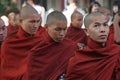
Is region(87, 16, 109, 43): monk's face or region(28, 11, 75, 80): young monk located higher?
region(87, 16, 109, 43): monk's face

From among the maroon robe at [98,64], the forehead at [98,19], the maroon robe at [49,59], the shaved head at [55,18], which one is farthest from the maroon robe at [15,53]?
the maroon robe at [98,64]

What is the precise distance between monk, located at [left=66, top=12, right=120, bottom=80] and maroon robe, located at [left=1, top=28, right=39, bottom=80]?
194 centimetres

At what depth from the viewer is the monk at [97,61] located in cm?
605

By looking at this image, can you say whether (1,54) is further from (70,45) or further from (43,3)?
(43,3)

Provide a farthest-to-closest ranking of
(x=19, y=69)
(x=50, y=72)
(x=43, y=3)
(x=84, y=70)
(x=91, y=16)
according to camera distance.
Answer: (x=43, y=3), (x=19, y=69), (x=50, y=72), (x=91, y=16), (x=84, y=70)

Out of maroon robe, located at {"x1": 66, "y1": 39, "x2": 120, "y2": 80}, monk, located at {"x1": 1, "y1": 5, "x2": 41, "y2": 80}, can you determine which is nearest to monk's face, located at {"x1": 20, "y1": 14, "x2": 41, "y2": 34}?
monk, located at {"x1": 1, "y1": 5, "x2": 41, "y2": 80}

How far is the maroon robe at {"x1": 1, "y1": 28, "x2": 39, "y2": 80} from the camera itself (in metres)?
8.17

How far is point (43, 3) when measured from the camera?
2500 centimetres

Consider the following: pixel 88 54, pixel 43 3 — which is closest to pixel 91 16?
pixel 88 54

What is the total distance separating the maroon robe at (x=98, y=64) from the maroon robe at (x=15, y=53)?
6.65 feet

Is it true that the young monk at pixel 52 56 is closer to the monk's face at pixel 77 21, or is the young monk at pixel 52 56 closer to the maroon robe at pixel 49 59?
the maroon robe at pixel 49 59

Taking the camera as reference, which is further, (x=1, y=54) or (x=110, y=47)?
(x=1, y=54)

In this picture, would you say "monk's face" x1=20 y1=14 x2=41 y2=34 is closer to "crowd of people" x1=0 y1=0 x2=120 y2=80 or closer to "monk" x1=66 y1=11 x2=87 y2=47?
"crowd of people" x1=0 y1=0 x2=120 y2=80

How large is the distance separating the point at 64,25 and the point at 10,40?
1404 millimetres
